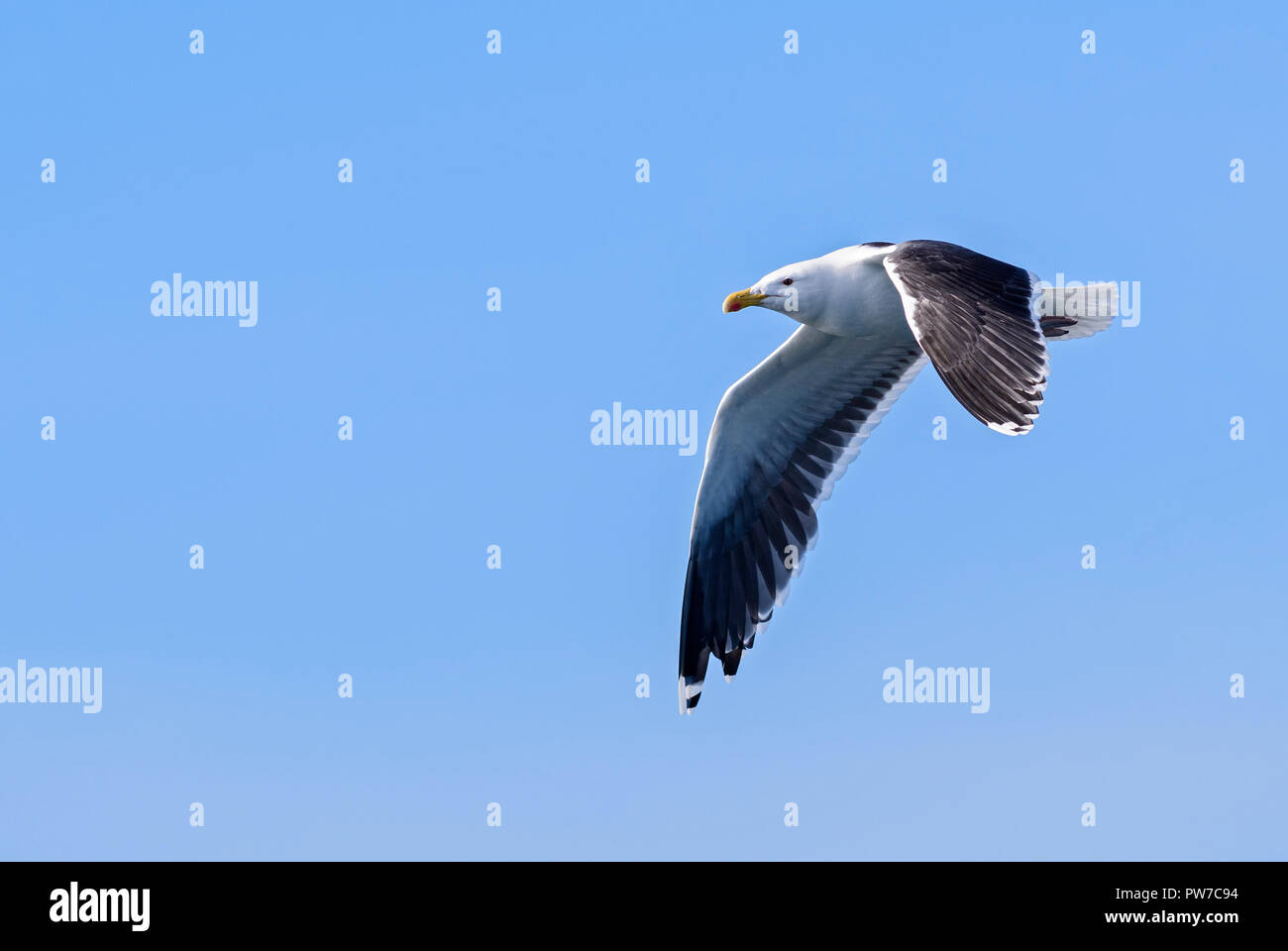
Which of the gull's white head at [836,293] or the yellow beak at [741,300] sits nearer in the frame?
the gull's white head at [836,293]

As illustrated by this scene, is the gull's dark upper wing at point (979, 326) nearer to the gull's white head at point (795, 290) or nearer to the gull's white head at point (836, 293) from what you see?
the gull's white head at point (836, 293)

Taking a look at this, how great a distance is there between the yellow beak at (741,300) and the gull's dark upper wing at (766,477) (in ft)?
2.89

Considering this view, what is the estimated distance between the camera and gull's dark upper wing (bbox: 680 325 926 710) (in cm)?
1109

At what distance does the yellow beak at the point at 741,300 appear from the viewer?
33.0ft

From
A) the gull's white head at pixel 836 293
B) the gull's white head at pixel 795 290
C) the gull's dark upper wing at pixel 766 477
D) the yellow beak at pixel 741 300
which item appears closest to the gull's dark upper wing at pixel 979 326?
the gull's white head at pixel 836 293

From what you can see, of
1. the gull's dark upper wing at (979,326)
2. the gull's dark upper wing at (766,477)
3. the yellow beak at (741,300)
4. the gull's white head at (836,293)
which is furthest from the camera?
the gull's dark upper wing at (766,477)

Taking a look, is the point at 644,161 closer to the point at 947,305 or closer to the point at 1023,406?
the point at 947,305

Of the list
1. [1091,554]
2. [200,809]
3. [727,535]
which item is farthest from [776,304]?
[200,809]

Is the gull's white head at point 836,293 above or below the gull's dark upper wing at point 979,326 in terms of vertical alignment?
above

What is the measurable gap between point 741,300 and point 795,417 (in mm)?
1441

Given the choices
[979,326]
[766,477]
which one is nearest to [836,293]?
[979,326]

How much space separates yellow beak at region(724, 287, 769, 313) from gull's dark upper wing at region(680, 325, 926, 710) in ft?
2.89

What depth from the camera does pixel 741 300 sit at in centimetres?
1012

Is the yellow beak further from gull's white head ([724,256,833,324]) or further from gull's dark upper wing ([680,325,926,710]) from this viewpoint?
gull's dark upper wing ([680,325,926,710])
